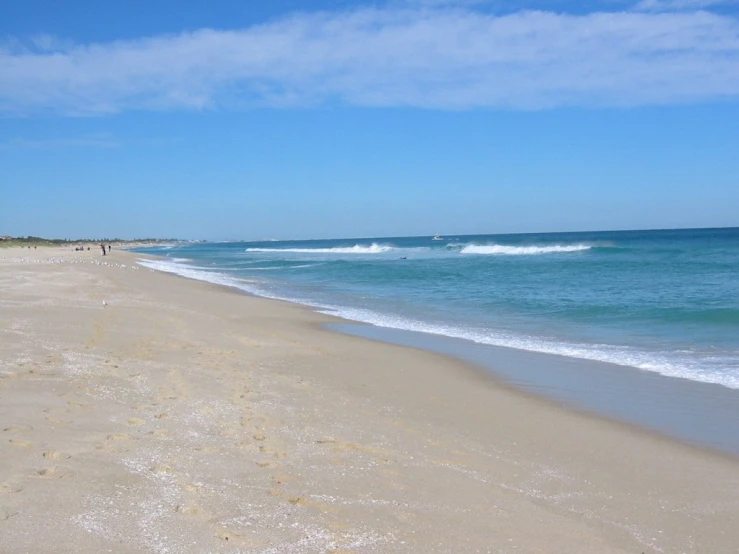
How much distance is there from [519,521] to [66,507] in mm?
2940

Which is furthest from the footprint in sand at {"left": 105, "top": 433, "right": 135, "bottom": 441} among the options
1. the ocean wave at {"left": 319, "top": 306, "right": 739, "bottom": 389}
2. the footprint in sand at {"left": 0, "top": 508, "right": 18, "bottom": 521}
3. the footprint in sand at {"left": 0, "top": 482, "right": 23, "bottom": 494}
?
the ocean wave at {"left": 319, "top": 306, "right": 739, "bottom": 389}

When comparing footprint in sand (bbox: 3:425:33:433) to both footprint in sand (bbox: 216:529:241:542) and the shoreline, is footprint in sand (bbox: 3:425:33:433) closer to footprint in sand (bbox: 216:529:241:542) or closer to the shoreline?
footprint in sand (bbox: 216:529:241:542)

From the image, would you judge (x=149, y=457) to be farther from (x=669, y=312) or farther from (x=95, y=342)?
(x=669, y=312)

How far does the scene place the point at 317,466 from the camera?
17.8 feet

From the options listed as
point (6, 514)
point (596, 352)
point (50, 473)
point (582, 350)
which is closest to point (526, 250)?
point (582, 350)

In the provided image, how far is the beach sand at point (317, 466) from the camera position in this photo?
415 cm

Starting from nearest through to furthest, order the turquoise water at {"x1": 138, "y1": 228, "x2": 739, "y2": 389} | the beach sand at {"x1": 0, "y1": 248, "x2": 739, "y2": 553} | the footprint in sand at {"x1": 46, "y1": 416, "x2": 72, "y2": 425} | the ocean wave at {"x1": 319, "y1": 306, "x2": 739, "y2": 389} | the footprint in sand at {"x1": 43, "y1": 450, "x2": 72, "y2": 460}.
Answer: the beach sand at {"x1": 0, "y1": 248, "x2": 739, "y2": 553} → the footprint in sand at {"x1": 43, "y1": 450, "x2": 72, "y2": 460} → the footprint in sand at {"x1": 46, "y1": 416, "x2": 72, "y2": 425} → the ocean wave at {"x1": 319, "y1": 306, "x2": 739, "y2": 389} → the turquoise water at {"x1": 138, "y1": 228, "x2": 739, "y2": 389}

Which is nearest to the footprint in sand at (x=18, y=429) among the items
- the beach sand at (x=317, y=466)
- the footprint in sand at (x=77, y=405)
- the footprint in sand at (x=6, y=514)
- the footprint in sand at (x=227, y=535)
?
the beach sand at (x=317, y=466)

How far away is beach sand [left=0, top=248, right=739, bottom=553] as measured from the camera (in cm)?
415

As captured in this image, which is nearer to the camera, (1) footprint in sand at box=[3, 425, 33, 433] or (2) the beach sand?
(2) the beach sand

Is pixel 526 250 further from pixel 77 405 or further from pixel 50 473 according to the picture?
pixel 50 473

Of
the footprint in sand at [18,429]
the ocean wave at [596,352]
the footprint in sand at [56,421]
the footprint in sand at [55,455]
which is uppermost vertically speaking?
the footprint in sand at [18,429]

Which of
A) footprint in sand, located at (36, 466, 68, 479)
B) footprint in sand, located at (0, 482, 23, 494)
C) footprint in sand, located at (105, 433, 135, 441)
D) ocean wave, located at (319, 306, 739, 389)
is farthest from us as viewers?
ocean wave, located at (319, 306, 739, 389)

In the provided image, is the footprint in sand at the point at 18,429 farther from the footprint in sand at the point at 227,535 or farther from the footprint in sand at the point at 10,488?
the footprint in sand at the point at 227,535
